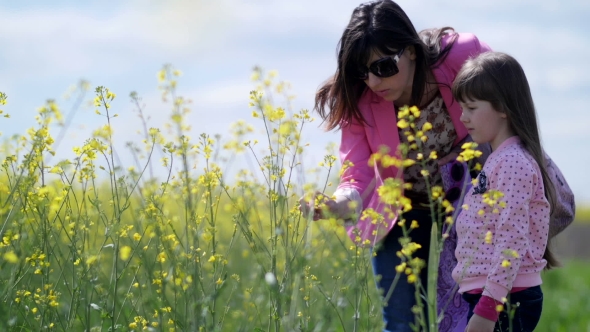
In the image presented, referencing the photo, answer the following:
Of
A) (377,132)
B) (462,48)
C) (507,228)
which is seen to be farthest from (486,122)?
(377,132)

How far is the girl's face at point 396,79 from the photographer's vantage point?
3.49 meters

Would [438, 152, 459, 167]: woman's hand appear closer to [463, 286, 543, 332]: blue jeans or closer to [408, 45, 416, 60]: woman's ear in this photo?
[408, 45, 416, 60]: woman's ear

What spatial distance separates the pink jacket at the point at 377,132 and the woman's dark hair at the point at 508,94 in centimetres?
35

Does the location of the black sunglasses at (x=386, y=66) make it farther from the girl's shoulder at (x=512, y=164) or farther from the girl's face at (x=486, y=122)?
the girl's shoulder at (x=512, y=164)

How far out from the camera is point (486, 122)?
316 cm

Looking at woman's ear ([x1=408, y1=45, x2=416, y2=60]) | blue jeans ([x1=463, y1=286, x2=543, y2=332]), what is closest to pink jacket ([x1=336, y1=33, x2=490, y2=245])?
woman's ear ([x1=408, y1=45, x2=416, y2=60])

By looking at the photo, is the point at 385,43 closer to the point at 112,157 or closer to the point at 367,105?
the point at 367,105

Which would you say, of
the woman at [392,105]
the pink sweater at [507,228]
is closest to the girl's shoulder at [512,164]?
the pink sweater at [507,228]

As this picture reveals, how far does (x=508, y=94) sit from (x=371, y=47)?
2.06 ft

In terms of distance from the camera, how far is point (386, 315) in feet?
12.9

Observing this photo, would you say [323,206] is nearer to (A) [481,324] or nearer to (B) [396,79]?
(A) [481,324]

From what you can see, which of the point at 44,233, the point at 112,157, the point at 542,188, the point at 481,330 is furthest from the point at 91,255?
the point at 542,188

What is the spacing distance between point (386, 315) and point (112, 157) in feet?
5.00

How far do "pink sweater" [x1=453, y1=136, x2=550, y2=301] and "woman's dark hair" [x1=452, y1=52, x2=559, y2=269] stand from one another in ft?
0.19
